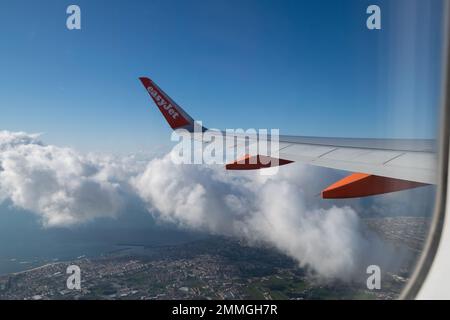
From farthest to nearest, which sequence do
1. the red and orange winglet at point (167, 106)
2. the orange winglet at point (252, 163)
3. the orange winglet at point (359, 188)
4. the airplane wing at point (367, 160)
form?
the red and orange winglet at point (167, 106)
the orange winglet at point (252, 163)
the orange winglet at point (359, 188)
the airplane wing at point (367, 160)

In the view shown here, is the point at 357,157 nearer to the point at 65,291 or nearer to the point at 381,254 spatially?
the point at 381,254

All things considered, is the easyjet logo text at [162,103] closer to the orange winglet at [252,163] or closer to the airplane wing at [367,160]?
the orange winglet at [252,163]

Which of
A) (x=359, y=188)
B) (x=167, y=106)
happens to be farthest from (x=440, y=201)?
(x=167, y=106)

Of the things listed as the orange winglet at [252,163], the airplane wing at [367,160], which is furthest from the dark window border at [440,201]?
the orange winglet at [252,163]

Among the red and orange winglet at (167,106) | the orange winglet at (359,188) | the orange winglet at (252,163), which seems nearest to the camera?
the orange winglet at (359,188)

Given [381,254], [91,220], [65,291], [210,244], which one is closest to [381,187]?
[381,254]

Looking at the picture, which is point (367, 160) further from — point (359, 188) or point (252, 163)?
point (252, 163)
